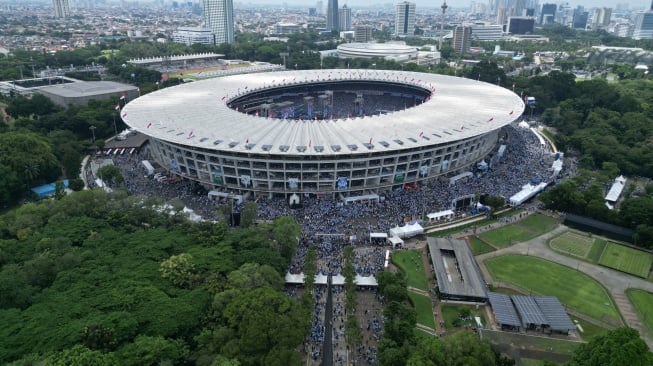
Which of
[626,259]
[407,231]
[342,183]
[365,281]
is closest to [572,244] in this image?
[626,259]

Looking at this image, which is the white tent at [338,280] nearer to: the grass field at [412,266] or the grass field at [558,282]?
the grass field at [412,266]

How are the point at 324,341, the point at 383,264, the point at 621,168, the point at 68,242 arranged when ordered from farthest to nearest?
the point at 621,168
the point at 383,264
the point at 68,242
the point at 324,341

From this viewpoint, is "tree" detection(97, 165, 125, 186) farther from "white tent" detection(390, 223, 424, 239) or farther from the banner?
"white tent" detection(390, 223, 424, 239)

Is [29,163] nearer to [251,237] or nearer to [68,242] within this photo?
[68,242]

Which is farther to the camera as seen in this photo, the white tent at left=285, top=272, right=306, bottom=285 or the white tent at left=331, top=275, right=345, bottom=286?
the white tent at left=285, top=272, right=306, bottom=285

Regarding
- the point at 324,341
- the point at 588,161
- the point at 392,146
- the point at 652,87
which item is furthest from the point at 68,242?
the point at 652,87

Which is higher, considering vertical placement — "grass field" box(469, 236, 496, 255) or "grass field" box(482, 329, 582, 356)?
"grass field" box(469, 236, 496, 255)

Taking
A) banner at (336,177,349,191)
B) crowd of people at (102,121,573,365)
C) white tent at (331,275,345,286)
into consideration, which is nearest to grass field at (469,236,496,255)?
crowd of people at (102,121,573,365)
